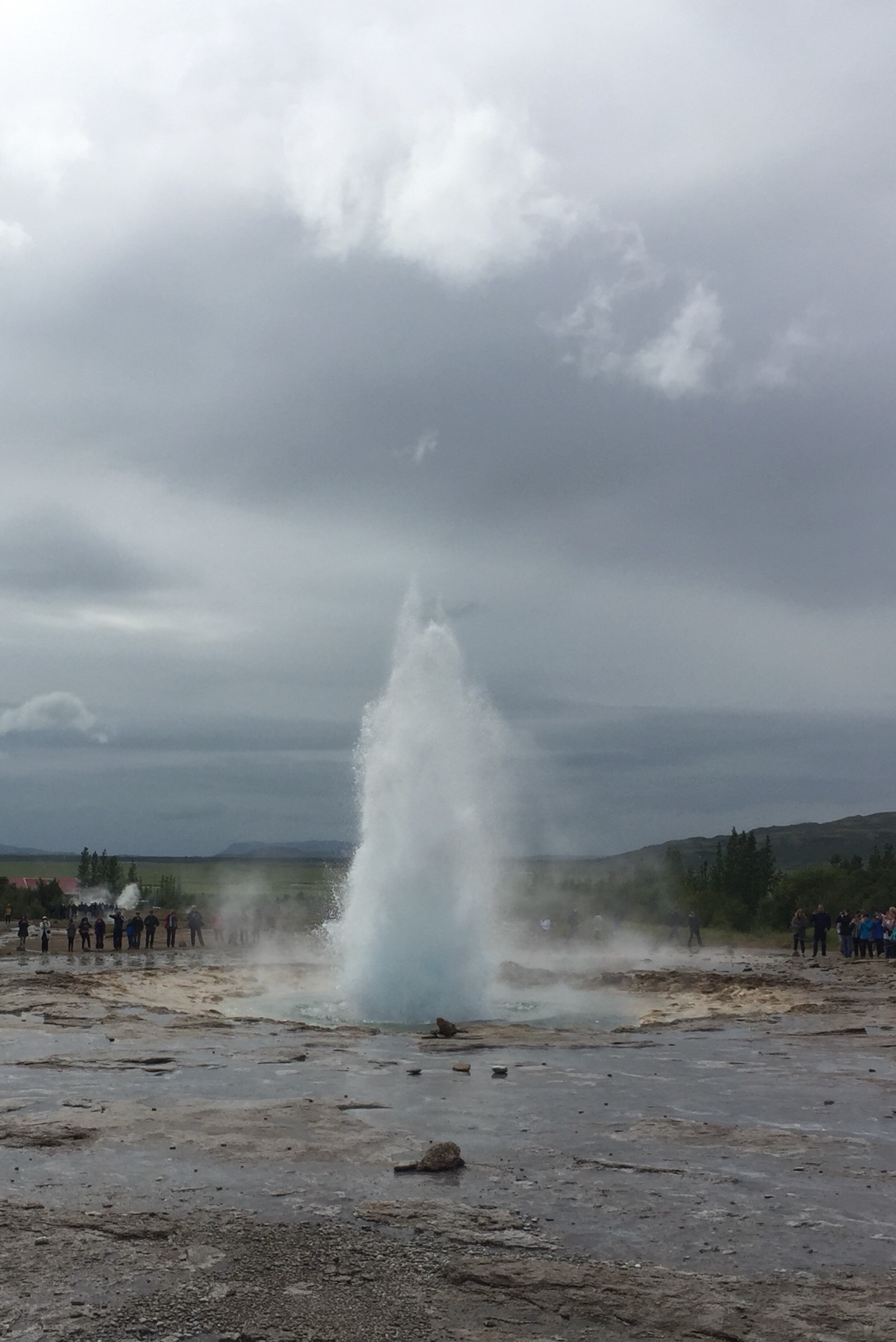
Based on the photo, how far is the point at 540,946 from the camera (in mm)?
43531

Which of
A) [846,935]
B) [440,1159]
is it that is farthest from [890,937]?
[440,1159]

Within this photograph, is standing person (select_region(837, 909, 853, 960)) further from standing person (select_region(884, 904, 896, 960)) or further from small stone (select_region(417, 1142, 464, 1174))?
small stone (select_region(417, 1142, 464, 1174))

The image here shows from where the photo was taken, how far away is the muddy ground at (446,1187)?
6637mm

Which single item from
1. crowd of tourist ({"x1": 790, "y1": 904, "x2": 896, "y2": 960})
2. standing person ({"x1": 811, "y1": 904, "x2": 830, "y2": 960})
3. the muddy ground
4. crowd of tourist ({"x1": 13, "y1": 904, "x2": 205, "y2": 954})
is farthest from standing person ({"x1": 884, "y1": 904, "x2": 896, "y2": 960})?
crowd of tourist ({"x1": 13, "y1": 904, "x2": 205, "y2": 954})

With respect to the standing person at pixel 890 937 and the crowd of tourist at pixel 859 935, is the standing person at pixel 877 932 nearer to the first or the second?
the crowd of tourist at pixel 859 935

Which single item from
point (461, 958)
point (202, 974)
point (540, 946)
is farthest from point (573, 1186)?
point (540, 946)

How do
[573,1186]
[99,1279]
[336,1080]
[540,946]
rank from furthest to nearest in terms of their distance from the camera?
1. [540,946]
2. [336,1080]
3. [573,1186]
4. [99,1279]

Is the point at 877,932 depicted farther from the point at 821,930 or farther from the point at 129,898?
the point at 129,898

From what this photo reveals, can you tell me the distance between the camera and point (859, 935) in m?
34.0

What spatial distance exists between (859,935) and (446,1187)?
27.9m

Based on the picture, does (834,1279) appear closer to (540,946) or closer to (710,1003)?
(710,1003)

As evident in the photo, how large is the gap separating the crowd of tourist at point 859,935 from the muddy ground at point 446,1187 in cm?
1458

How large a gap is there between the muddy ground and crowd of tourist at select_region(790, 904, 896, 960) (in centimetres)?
1458

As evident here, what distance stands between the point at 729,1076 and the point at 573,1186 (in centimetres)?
609
